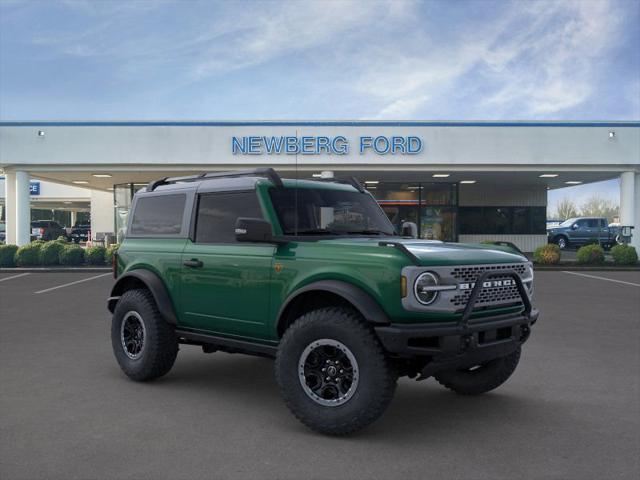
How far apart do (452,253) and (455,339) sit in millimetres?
671

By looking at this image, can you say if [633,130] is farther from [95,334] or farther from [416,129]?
[95,334]

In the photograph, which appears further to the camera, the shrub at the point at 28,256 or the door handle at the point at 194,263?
the shrub at the point at 28,256

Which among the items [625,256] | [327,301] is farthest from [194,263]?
[625,256]

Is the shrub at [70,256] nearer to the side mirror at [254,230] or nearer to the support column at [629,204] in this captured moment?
the side mirror at [254,230]

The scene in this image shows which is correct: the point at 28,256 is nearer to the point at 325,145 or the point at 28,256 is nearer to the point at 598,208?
the point at 325,145

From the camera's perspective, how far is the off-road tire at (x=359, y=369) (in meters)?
4.38

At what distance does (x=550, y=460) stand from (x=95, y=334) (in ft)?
21.8

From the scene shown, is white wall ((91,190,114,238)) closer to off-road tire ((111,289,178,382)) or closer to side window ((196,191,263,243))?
off-road tire ((111,289,178,382))

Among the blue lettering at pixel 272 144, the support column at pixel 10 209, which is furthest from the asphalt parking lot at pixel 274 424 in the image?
the support column at pixel 10 209

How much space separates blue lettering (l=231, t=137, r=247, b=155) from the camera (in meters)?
22.7

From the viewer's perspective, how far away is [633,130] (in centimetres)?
2319

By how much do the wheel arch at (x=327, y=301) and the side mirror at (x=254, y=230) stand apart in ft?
1.71

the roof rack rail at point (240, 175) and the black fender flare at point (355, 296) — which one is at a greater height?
the roof rack rail at point (240, 175)

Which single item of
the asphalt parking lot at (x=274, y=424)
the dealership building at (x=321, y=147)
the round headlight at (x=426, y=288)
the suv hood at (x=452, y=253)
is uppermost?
the dealership building at (x=321, y=147)
